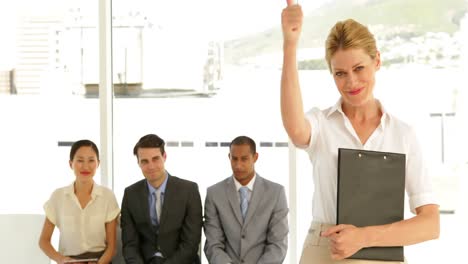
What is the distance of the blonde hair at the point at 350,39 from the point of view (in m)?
1.64

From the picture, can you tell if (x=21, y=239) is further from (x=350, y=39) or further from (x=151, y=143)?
(x=350, y=39)

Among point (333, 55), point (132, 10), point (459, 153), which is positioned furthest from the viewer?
point (132, 10)

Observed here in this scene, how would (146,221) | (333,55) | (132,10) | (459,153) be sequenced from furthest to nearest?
(132,10) < (459,153) < (146,221) < (333,55)

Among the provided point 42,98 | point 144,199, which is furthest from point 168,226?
point 42,98

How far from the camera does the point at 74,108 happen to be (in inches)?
221

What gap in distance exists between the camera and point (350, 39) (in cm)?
164

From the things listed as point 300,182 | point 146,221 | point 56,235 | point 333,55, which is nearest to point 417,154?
point 333,55

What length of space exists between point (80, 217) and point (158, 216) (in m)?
0.53

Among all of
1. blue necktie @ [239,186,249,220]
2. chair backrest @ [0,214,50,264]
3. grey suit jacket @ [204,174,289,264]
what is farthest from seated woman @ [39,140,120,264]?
blue necktie @ [239,186,249,220]

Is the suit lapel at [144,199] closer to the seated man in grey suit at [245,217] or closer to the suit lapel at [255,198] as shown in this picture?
the seated man in grey suit at [245,217]

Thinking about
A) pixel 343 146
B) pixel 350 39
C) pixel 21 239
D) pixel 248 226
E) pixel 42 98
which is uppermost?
pixel 350 39

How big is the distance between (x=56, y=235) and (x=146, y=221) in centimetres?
117

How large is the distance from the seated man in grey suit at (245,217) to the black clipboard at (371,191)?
2798 millimetres

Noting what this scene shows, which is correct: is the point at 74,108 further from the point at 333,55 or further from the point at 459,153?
the point at 333,55
